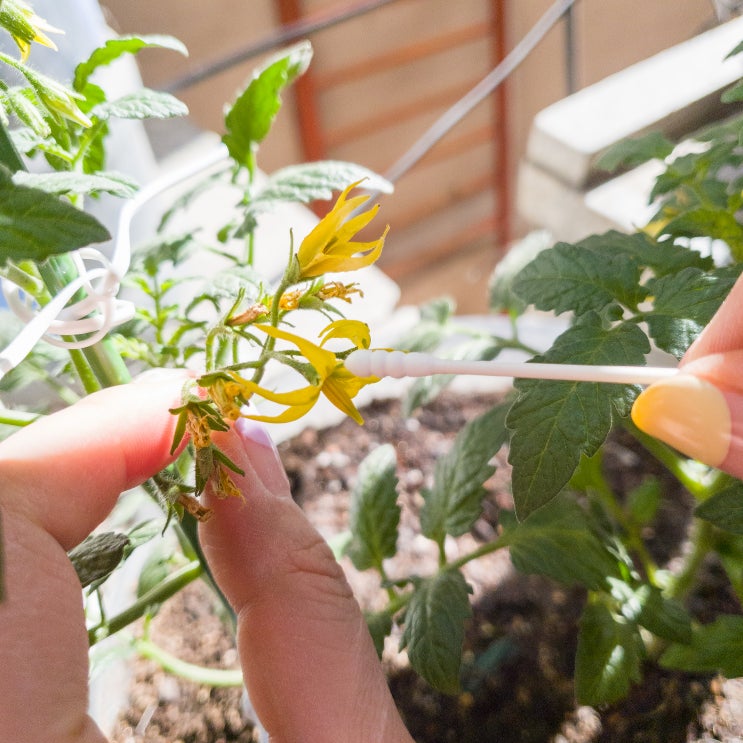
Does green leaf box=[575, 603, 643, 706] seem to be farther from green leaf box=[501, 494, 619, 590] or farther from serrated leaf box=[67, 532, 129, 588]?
serrated leaf box=[67, 532, 129, 588]

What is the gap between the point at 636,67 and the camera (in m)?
0.94

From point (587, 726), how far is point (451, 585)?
0.66 ft

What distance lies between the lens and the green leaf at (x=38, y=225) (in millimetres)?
247

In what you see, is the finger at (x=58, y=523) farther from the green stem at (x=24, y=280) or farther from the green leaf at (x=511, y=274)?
the green leaf at (x=511, y=274)

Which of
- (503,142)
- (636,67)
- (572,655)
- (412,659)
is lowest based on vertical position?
(503,142)

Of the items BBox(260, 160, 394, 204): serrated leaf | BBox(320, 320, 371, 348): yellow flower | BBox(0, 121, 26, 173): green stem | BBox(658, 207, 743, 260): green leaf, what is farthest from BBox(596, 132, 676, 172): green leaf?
BBox(0, 121, 26, 173): green stem

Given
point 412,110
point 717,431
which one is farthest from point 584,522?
point 412,110

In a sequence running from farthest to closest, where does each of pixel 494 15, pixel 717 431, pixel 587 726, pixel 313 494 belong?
1. pixel 494 15
2. pixel 313 494
3. pixel 587 726
4. pixel 717 431

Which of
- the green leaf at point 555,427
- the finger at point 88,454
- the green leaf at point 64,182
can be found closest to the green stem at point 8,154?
the green leaf at point 64,182

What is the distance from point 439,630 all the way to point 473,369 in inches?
7.6

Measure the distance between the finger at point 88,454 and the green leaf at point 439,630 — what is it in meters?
0.18

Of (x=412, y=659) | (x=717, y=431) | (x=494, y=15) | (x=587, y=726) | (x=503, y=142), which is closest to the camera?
(x=717, y=431)

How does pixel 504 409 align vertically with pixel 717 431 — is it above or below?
below

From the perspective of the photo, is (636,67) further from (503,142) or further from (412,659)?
(503,142)
